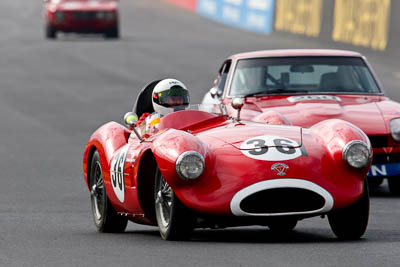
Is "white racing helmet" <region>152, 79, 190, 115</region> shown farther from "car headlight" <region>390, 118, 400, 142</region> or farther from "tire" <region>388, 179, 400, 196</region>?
"tire" <region>388, 179, 400, 196</region>

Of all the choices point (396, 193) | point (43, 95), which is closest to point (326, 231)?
point (396, 193)

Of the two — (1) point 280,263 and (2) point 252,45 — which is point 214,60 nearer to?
(2) point 252,45

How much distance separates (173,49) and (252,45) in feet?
8.11

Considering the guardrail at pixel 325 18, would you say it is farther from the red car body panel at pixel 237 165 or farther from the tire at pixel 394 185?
the red car body panel at pixel 237 165

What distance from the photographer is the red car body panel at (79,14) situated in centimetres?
3369

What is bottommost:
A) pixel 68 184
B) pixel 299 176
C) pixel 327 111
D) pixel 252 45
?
pixel 252 45

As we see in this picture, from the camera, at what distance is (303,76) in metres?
13.4

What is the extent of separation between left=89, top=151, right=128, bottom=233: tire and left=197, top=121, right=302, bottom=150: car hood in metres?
1.34

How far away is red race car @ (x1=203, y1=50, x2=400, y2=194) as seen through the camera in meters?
11.7

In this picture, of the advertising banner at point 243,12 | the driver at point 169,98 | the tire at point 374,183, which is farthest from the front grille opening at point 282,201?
the advertising banner at point 243,12

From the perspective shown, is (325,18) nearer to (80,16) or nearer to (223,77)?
(80,16)

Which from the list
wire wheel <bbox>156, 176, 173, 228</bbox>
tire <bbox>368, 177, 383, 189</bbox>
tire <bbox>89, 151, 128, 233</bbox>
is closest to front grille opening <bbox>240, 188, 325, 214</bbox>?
wire wheel <bbox>156, 176, 173, 228</bbox>

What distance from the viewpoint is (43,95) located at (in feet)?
77.0

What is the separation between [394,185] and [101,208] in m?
3.60
